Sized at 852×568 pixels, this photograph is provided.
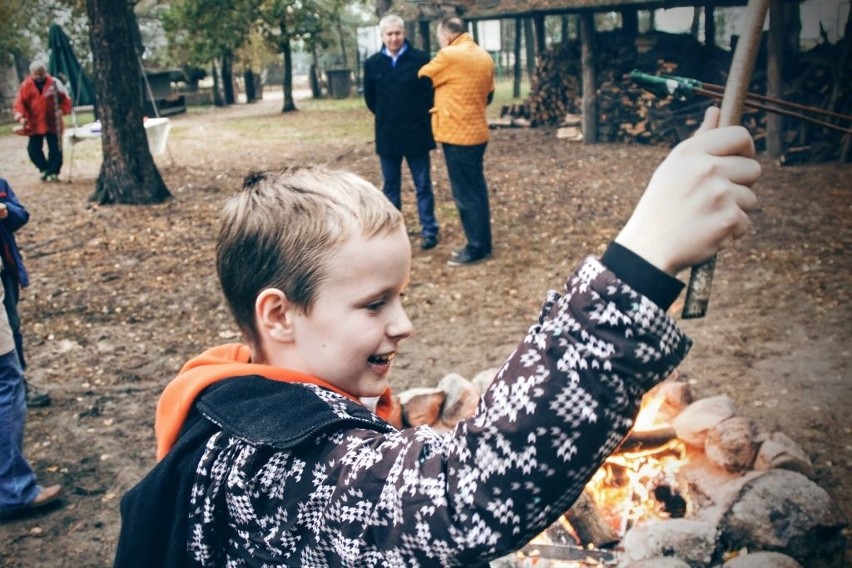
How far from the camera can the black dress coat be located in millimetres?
7250

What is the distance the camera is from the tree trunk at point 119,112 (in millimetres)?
9906

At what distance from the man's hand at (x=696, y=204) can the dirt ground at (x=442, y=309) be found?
3061 millimetres

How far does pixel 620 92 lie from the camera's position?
13.8m

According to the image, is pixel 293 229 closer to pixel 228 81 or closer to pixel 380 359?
pixel 380 359

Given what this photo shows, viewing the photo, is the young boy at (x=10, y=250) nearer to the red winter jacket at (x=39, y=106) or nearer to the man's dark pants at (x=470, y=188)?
the man's dark pants at (x=470, y=188)

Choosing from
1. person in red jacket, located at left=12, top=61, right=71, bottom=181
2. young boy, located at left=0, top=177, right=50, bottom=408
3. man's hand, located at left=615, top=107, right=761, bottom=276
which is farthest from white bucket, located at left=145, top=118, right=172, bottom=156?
man's hand, located at left=615, top=107, right=761, bottom=276

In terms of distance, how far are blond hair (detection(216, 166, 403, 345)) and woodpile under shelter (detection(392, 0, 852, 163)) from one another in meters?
10.7

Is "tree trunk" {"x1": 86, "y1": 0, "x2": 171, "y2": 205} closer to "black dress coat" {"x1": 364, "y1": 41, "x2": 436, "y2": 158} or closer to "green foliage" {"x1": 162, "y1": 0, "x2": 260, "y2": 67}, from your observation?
"black dress coat" {"x1": 364, "y1": 41, "x2": 436, "y2": 158}

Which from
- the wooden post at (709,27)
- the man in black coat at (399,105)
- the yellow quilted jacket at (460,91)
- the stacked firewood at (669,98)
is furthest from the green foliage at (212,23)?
the yellow quilted jacket at (460,91)

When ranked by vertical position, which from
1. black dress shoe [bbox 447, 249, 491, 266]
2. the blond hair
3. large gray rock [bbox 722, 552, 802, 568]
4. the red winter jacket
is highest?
the red winter jacket

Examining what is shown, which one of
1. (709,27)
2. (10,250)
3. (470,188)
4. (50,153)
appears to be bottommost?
(470,188)

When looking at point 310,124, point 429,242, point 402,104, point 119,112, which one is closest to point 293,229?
point 402,104

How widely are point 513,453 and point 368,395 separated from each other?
1.63 feet

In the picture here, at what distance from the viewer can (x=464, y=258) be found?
23.6 ft
